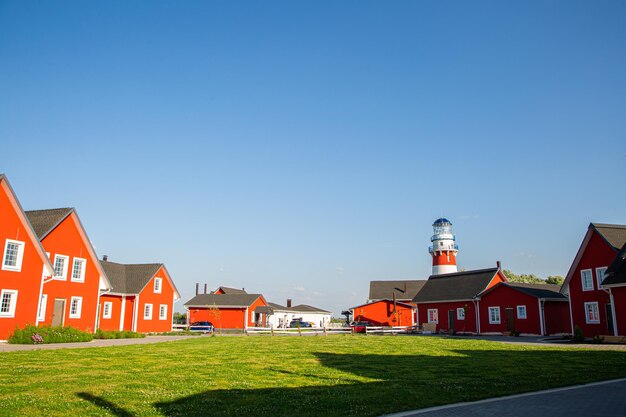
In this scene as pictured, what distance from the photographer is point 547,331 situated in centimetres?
4188

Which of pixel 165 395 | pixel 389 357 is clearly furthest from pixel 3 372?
pixel 389 357

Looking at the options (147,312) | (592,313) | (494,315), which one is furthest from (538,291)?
(147,312)

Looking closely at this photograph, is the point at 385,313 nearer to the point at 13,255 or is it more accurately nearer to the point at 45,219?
the point at 45,219

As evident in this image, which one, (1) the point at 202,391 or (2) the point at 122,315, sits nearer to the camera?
(1) the point at 202,391

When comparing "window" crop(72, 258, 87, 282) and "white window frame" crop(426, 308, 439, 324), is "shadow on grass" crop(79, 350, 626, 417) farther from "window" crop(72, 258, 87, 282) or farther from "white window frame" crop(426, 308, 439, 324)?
"white window frame" crop(426, 308, 439, 324)

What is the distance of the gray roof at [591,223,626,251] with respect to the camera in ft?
114

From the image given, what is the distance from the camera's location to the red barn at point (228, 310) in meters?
59.3

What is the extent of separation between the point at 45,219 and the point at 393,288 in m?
50.7

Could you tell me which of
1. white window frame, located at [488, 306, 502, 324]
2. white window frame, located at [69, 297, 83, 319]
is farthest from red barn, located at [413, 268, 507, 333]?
white window frame, located at [69, 297, 83, 319]

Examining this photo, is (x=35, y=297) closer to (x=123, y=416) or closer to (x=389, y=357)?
(x=389, y=357)

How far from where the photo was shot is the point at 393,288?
72.6m

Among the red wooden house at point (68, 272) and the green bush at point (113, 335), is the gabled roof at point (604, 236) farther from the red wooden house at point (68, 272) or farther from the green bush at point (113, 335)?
the red wooden house at point (68, 272)

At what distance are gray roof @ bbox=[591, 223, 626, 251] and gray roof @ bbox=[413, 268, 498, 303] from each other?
14439mm

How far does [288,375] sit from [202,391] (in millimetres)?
3474
